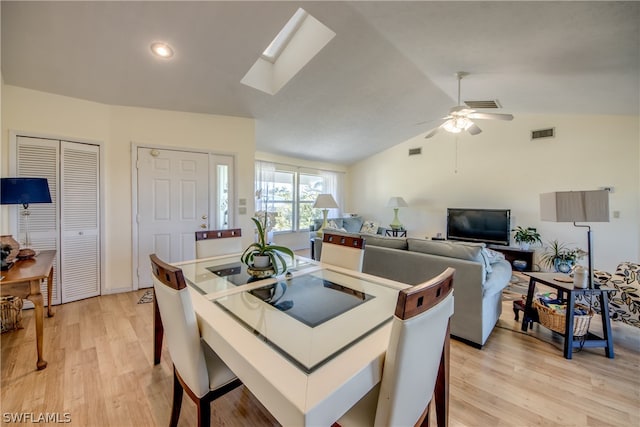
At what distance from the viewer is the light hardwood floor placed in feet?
4.88

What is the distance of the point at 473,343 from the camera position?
7.15 feet

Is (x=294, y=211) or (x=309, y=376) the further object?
(x=294, y=211)

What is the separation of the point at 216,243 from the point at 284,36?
246 centimetres

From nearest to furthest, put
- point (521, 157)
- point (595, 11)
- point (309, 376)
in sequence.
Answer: point (309, 376), point (595, 11), point (521, 157)

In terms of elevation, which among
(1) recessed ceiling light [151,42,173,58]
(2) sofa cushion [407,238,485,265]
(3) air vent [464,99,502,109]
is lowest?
(2) sofa cushion [407,238,485,265]

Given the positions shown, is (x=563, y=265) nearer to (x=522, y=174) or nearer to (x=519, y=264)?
(x=519, y=264)

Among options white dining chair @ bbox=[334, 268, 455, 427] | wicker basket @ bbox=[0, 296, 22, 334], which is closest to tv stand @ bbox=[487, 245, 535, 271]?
white dining chair @ bbox=[334, 268, 455, 427]

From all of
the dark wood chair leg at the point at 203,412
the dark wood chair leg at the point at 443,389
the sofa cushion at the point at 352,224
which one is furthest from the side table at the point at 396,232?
the dark wood chair leg at the point at 203,412

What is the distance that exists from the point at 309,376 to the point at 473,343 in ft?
6.65

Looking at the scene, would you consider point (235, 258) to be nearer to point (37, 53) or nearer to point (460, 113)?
point (37, 53)

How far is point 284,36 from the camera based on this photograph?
2.97 meters

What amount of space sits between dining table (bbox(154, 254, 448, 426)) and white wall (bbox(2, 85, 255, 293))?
7.49 feet

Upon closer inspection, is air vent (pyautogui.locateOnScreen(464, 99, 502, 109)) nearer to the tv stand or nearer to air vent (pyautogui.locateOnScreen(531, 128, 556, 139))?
air vent (pyautogui.locateOnScreen(531, 128, 556, 139))

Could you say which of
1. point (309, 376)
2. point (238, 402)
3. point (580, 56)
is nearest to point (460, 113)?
point (580, 56)
